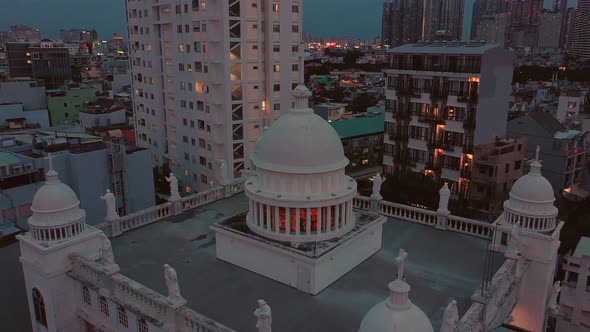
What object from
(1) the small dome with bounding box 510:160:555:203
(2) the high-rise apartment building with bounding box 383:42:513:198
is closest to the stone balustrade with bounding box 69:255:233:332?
(1) the small dome with bounding box 510:160:555:203

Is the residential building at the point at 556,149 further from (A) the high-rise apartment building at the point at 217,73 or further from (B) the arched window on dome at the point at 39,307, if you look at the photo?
(B) the arched window on dome at the point at 39,307

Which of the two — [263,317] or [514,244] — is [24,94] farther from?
[514,244]

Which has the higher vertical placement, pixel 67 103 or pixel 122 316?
pixel 67 103

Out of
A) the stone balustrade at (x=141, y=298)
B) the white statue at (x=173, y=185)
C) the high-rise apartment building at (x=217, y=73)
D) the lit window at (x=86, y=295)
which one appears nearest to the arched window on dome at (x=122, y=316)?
the stone balustrade at (x=141, y=298)

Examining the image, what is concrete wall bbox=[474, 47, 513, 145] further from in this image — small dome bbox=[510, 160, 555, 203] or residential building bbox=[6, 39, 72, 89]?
residential building bbox=[6, 39, 72, 89]

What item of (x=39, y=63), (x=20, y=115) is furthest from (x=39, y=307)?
(x=39, y=63)

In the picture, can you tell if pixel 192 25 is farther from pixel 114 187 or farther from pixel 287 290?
pixel 287 290
